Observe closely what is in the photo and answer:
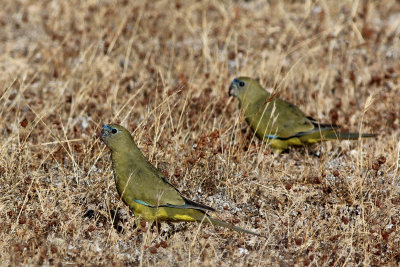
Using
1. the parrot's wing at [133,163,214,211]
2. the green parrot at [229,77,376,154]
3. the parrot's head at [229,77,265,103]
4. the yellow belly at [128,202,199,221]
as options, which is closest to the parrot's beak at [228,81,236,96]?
the parrot's head at [229,77,265,103]

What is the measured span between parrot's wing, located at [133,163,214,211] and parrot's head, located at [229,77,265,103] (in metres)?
2.47

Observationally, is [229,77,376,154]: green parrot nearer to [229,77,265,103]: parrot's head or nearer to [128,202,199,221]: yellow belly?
[229,77,265,103]: parrot's head

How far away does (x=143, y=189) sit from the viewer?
5.41 m

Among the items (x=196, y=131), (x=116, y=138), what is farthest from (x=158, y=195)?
(x=196, y=131)

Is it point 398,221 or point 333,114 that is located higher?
point 333,114

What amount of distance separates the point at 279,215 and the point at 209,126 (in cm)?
181

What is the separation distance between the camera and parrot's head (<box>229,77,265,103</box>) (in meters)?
7.67

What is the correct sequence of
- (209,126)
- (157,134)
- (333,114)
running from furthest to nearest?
(333,114), (209,126), (157,134)

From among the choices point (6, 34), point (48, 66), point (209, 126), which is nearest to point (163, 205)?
point (209, 126)

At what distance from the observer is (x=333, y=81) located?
359 inches

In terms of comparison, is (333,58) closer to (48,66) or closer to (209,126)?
(209,126)

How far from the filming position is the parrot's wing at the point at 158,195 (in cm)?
526

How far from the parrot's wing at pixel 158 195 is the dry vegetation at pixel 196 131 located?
1.13 feet

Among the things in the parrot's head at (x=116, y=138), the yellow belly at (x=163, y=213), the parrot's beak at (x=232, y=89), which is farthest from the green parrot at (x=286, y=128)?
the yellow belly at (x=163, y=213)
